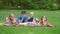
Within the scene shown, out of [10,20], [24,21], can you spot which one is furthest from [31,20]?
[10,20]

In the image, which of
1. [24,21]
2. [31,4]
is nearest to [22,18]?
[24,21]

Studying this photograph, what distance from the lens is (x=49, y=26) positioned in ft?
5.15

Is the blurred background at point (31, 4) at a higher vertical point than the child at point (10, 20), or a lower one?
higher

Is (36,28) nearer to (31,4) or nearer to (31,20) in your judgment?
(31,20)

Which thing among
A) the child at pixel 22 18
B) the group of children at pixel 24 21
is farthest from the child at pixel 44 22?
the child at pixel 22 18

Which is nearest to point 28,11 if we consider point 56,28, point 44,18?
point 44,18

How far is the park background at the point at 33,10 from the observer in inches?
60.7

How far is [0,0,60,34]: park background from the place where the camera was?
1.54 meters

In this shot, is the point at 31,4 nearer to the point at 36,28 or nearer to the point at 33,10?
the point at 33,10

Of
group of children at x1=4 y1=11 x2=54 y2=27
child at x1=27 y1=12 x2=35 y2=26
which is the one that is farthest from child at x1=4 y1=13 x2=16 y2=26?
child at x1=27 y1=12 x2=35 y2=26

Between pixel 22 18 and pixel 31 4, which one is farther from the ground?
pixel 31 4

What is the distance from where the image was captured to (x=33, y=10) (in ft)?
5.10

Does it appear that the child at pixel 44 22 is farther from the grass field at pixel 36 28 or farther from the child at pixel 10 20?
the child at pixel 10 20

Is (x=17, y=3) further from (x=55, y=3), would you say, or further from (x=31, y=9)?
(x=55, y=3)
